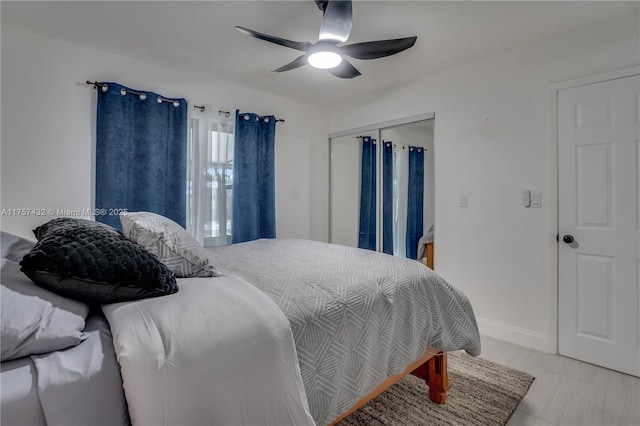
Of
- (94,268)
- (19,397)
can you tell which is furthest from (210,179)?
(19,397)

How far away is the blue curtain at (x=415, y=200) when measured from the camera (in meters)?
3.36

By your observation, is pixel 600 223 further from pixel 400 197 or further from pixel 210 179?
pixel 210 179

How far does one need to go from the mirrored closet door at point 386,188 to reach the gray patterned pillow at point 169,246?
2.49 m

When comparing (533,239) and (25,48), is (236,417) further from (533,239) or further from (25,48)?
(25,48)

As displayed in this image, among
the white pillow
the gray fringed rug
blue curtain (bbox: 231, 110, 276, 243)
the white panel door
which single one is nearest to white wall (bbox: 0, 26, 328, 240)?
blue curtain (bbox: 231, 110, 276, 243)

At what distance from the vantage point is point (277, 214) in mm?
3926

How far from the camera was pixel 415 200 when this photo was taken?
3430 mm

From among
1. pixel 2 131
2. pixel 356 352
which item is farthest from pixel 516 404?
pixel 2 131

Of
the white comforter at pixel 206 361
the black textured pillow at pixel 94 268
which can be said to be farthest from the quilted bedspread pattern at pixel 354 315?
the black textured pillow at pixel 94 268

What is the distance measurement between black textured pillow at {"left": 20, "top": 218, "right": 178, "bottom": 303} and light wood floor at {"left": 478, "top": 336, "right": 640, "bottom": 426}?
6.45 ft

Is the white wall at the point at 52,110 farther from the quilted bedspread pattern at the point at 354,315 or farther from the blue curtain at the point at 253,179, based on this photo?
the quilted bedspread pattern at the point at 354,315

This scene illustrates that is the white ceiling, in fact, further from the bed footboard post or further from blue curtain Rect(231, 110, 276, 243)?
the bed footboard post

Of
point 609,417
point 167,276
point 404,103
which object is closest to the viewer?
point 167,276

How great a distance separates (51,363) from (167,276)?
0.38 meters
